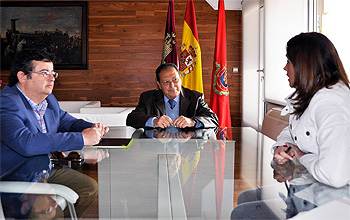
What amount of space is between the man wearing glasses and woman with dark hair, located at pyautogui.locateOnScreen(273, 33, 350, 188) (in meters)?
0.85

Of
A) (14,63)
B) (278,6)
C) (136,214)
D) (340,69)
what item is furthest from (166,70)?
(278,6)

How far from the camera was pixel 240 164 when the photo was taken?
1.67 metres

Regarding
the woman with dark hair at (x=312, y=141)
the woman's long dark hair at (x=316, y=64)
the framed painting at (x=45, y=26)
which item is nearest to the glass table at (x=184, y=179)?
the woman with dark hair at (x=312, y=141)

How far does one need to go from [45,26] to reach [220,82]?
162 inches

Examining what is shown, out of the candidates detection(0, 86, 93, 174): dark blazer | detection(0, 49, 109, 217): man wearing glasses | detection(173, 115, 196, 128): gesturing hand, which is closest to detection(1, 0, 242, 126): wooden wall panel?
detection(173, 115, 196, 128): gesturing hand

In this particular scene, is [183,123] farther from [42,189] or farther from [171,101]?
[42,189]

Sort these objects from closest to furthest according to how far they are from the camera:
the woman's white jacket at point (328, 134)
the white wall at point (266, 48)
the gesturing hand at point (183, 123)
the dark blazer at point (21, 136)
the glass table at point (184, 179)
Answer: the glass table at point (184, 179) → the woman's white jacket at point (328, 134) → the dark blazer at point (21, 136) → the gesturing hand at point (183, 123) → the white wall at point (266, 48)

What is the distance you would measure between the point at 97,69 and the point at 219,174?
652 centimetres

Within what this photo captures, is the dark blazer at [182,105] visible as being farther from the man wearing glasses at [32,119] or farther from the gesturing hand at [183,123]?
the man wearing glasses at [32,119]

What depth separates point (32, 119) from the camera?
6.33 ft

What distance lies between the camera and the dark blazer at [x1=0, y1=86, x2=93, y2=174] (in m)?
1.73

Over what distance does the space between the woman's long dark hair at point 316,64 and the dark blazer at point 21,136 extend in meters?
1.13

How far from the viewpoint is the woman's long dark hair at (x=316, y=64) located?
144 cm

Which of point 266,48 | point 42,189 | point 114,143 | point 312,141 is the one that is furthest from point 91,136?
point 266,48
